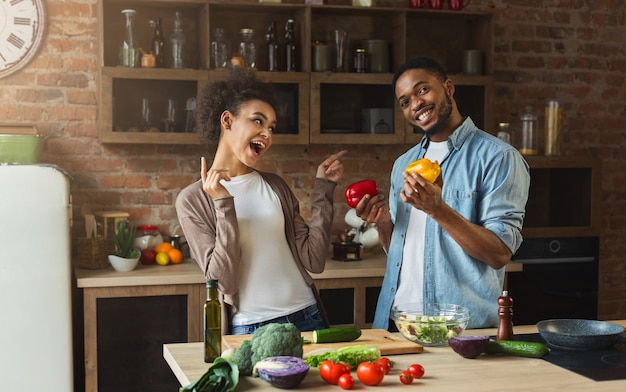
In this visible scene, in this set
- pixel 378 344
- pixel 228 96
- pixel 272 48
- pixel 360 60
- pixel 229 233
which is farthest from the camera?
pixel 360 60

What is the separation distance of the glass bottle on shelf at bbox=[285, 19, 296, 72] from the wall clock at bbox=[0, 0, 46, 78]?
1.28 meters

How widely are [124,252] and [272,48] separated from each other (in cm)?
135

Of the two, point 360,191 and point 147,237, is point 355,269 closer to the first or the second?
point 360,191

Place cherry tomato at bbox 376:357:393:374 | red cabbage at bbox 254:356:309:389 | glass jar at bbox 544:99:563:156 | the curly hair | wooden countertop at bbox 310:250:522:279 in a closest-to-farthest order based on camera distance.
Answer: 1. red cabbage at bbox 254:356:309:389
2. cherry tomato at bbox 376:357:393:374
3. the curly hair
4. wooden countertop at bbox 310:250:522:279
5. glass jar at bbox 544:99:563:156

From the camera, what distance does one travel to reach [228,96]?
3.00 metres

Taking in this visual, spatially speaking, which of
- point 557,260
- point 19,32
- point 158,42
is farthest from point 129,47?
point 557,260

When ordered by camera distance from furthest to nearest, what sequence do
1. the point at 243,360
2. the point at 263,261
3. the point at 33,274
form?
the point at 33,274, the point at 263,261, the point at 243,360

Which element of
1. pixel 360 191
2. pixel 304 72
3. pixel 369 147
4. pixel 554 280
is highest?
pixel 304 72

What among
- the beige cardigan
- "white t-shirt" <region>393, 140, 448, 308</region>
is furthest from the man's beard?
the beige cardigan

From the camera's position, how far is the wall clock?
4.11 meters

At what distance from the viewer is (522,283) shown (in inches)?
172

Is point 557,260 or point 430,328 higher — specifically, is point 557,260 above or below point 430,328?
below

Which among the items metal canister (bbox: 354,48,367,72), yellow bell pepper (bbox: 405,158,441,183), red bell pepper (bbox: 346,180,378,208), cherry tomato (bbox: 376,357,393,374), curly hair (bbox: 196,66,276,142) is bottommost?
cherry tomato (bbox: 376,357,393,374)

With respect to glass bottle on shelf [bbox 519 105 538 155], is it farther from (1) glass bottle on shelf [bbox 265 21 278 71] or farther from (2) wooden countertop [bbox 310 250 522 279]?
(1) glass bottle on shelf [bbox 265 21 278 71]
